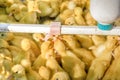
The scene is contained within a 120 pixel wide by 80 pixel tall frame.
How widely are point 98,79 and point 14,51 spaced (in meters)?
0.46

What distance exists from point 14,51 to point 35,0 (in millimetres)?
404

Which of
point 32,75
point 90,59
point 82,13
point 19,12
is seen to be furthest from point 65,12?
point 32,75

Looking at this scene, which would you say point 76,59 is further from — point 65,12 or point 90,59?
point 65,12

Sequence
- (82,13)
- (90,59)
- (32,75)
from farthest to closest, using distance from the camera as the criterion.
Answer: (82,13)
(90,59)
(32,75)

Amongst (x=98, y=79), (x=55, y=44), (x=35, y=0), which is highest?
(x=35, y=0)

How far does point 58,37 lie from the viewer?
1.51m

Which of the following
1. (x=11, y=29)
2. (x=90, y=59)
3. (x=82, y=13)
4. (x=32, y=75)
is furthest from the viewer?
(x=82, y=13)

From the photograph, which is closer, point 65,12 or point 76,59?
point 76,59

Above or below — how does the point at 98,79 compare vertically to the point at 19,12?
below

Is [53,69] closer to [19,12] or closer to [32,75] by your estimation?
[32,75]

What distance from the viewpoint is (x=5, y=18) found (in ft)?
5.71

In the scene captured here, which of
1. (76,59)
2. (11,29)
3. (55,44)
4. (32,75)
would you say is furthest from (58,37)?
(11,29)

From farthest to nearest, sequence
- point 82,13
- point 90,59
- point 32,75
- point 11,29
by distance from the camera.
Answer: point 82,13 < point 90,59 < point 32,75 < point 11,29

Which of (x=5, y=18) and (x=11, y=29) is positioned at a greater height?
(x=11, y=29)
